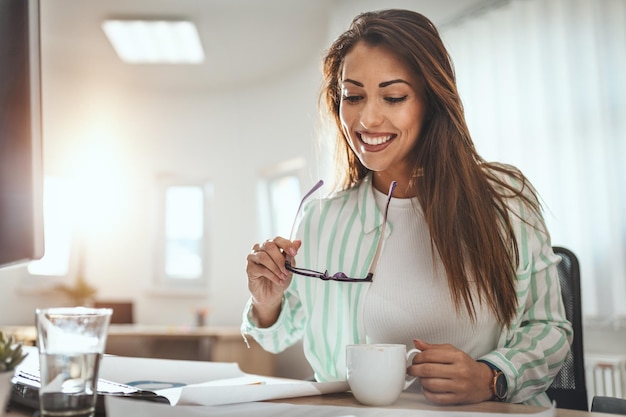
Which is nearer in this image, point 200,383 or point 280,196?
point 200,383

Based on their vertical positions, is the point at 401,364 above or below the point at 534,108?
below

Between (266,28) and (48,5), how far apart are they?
1494mm

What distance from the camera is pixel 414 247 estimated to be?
1.25 metres

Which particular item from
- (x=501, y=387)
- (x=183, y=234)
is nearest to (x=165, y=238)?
(x=183, y=234)

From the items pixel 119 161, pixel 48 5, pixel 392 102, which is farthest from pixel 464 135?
pixel 119 161

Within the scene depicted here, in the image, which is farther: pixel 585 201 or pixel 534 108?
pixel 534 108

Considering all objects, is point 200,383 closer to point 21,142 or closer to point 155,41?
point 21,142

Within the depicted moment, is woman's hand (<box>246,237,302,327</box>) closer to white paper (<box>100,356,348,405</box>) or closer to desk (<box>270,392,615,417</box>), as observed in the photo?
white paper (<box>100,356,348,405</box>)

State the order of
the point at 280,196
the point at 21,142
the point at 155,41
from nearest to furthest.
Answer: the point at 21,142, the point at 155,41, the point at 280,196

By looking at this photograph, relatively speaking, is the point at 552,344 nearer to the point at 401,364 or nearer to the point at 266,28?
the point at 401,364

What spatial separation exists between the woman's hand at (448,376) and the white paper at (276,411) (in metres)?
0.09

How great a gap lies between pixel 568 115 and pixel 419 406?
2.36 metres

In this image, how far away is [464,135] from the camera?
1.29m

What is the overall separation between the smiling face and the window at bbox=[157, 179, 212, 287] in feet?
15.3
